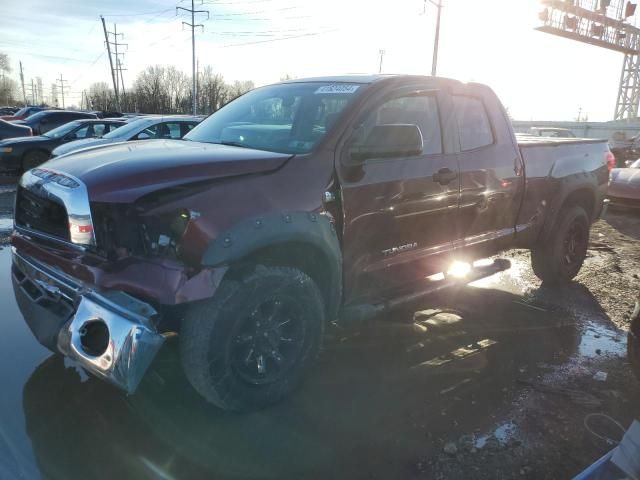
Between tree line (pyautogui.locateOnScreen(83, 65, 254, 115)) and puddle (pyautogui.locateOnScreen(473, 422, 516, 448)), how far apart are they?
193ft

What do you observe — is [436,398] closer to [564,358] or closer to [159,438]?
[564,358]

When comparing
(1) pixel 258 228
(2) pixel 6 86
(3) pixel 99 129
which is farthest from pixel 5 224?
(2) pixel 6 86

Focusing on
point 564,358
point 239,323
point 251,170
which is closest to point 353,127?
point 251,170

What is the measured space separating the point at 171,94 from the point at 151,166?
2916 inches

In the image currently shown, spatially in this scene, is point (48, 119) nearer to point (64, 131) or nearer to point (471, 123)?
point (64, 131)

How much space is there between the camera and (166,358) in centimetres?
344

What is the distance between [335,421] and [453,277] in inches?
67.6

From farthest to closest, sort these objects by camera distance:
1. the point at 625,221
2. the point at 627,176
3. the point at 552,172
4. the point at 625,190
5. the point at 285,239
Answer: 1. the point at 627,176
2. the point at 625,190
3. the point at 625,221
4. the point at 552,172
5. the point at 285,239

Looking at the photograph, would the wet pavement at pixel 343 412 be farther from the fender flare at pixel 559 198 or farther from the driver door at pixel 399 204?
the fender flare at pixel 559 198

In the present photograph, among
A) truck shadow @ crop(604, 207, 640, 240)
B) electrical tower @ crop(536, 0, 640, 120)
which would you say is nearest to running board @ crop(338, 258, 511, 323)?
truck shadow @ crop(604, 207, 640, 240)

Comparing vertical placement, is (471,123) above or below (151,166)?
above

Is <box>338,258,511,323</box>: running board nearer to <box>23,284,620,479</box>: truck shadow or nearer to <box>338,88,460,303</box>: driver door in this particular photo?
<box>338,88,460,303</box>: driver door

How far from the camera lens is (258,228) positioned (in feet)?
8.64

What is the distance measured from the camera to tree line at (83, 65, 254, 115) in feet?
210
